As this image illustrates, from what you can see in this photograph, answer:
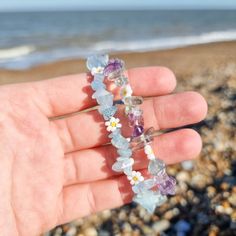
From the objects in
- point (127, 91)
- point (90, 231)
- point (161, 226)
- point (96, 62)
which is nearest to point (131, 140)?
point (127, 91)

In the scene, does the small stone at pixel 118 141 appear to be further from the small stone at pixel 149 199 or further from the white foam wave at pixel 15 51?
the white foam wave at pixel 15 51

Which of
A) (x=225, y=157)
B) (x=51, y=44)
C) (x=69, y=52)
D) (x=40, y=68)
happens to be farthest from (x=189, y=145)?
(x=51, y=44)

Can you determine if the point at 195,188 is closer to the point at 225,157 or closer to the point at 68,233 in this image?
the point at 225,157

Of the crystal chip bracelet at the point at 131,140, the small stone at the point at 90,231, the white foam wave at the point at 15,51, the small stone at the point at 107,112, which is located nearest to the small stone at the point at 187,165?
the small stone at the point at 90,231

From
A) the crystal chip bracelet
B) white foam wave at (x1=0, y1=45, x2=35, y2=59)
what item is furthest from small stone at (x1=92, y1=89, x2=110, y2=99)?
white foam wave at (x1=0, y1=45, x2=35, y2=59)

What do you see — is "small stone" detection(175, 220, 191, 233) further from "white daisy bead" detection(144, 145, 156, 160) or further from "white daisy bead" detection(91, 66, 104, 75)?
"white daisy bead" detection(91, 66, 104, 75)

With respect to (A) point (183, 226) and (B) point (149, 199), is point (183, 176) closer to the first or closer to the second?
(A) point (183, 226)
